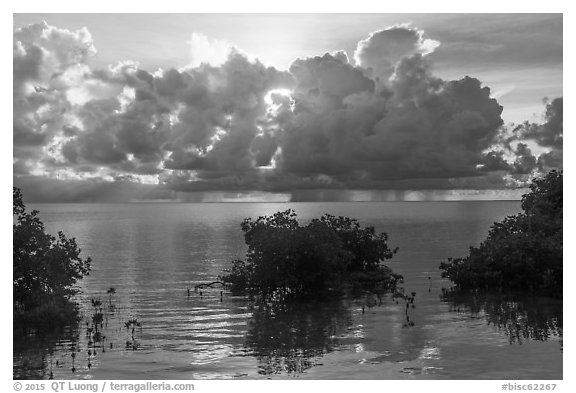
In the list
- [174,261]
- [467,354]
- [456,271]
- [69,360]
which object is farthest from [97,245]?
[467,354]

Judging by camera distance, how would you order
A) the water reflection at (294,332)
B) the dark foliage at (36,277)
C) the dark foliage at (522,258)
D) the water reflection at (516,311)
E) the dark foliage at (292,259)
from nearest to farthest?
the water reflection at (294,332) → the water reflection at (516,311) → the dark foliage at (36,277) → the dark foliage at (522,258) → the dark foliage at (292,259)

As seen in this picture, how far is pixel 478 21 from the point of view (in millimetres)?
38656

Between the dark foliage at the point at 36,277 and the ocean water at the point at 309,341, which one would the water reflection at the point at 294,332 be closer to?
the ocean water at the point at 309,341

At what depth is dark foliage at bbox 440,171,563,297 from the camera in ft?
181

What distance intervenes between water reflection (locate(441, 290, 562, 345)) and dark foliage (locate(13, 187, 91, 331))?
30.8 meters

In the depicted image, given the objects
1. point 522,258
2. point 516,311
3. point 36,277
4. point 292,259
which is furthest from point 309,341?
point 522,258

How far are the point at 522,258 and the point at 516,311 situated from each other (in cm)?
989

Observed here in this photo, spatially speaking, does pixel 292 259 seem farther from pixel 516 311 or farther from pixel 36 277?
pixel 36 277

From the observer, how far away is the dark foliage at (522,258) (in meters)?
55.1

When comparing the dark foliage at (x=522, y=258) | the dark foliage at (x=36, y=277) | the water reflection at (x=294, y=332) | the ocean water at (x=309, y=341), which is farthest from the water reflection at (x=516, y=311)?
the dark foliage at (x=36, y=277)

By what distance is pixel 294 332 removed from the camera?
43031 millimetres

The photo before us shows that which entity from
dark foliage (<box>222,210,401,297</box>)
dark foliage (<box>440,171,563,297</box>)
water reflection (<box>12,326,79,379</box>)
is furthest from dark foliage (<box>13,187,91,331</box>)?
dark foliage (<box>440,171,563,297</box>)

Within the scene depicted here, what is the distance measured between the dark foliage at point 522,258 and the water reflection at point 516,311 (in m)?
2.46
